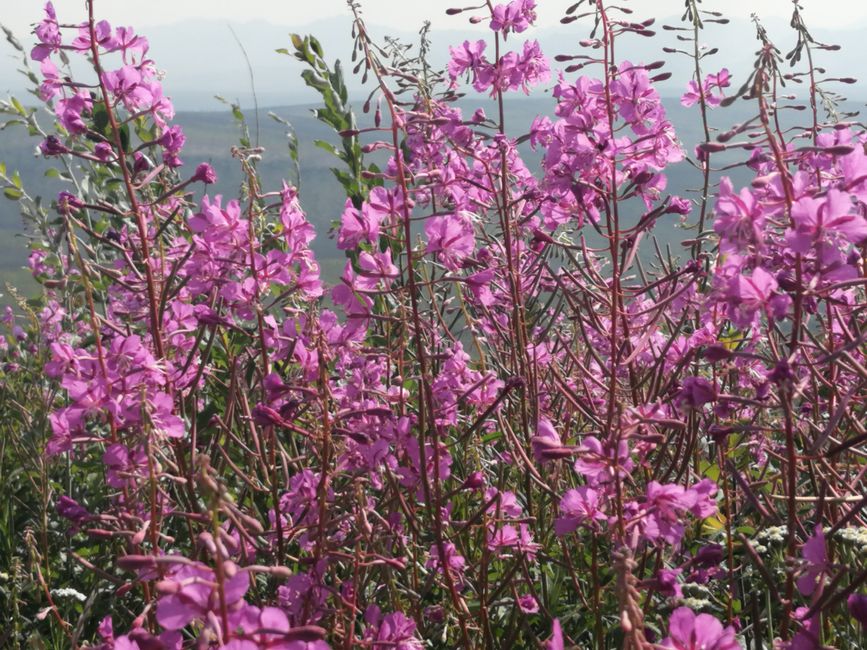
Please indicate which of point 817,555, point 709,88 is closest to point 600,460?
point 817,555

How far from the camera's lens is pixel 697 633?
127 centimetres

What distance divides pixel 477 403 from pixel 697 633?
1.43 m

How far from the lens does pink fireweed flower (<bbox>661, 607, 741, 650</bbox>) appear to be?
1255mm

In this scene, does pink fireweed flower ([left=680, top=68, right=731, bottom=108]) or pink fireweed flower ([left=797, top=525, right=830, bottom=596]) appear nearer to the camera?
pink fireweed flower ([left=797, top=525, right=830, bottom=596])

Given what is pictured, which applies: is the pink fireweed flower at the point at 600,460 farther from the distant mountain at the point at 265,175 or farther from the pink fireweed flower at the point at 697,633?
the distant mountain at the point at 265,175

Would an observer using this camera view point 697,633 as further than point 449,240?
No

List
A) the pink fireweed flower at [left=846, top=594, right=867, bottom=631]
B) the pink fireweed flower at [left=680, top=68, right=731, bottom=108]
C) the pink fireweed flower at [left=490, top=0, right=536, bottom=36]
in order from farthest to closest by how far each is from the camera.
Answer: the pink fireweed flower at [left=680, top=68, right=731, bottom=108] < the pink fireweed flower at [left=490, top=0, right=536, bottom=36] < the pink fireweed flower at [left=846, top=594, right=867, bottom=631]

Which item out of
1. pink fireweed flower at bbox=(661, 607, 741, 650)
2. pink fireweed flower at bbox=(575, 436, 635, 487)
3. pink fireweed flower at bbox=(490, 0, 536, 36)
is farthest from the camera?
pink fireweed flower at bbox=(490, 0, 536, 36)

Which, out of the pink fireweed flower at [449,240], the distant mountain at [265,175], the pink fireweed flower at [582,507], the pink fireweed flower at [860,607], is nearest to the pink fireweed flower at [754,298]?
the pink fireweed flower at [860,607]

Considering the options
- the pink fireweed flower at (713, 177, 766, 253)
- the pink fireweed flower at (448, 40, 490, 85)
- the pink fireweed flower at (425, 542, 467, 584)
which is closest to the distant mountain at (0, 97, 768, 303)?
the pink fireweed flower at (448, 40, 490, 85)

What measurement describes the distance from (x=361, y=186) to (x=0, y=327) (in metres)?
7.55

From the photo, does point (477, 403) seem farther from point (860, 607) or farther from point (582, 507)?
point (860, 607)

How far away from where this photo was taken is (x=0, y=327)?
10117 mm

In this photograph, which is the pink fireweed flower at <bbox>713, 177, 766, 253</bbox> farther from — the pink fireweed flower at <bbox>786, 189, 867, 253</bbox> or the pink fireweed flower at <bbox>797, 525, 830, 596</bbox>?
the pink fireweed flower at <bbox>797, 525, 830, 596</bbox>
